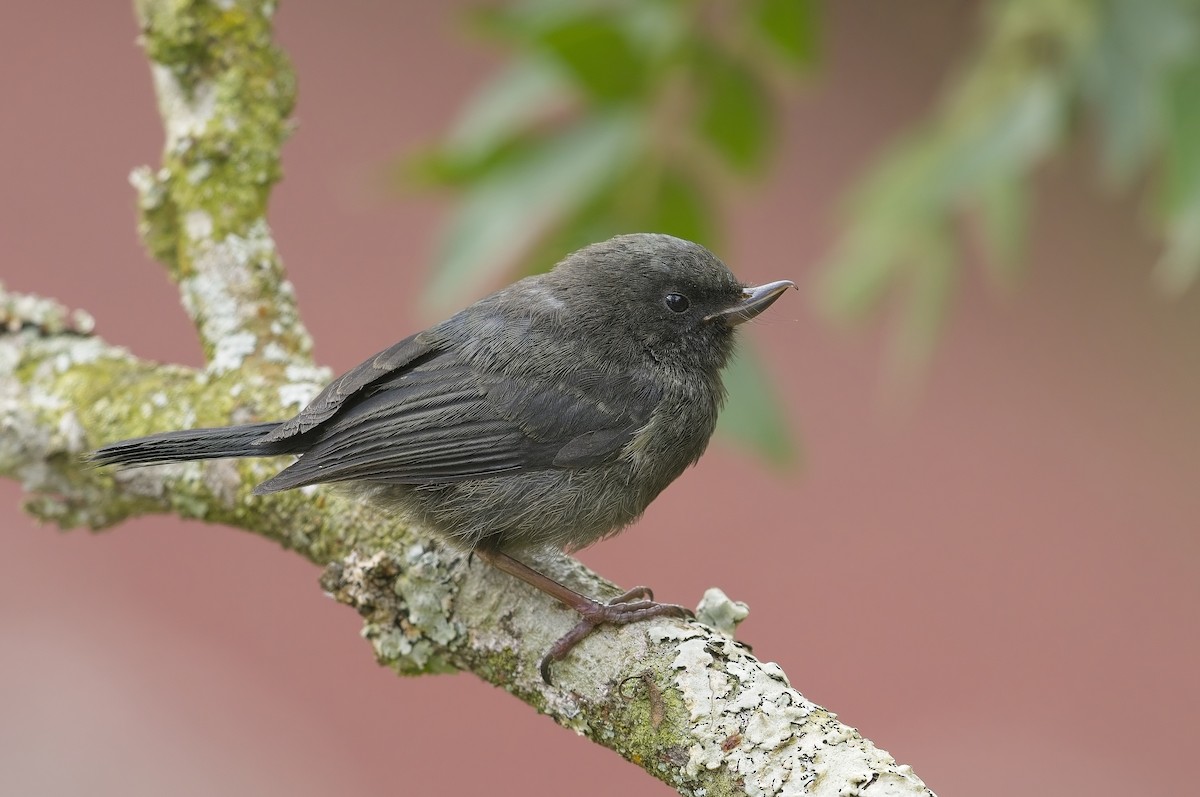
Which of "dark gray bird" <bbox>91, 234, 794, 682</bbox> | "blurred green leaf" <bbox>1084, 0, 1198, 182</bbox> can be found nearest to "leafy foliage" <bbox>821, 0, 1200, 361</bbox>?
"blurred green leaf" <bbox>1084, 0, 1198, 182</bbox>

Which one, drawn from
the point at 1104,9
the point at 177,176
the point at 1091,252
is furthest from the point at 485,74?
the point at 1104,9

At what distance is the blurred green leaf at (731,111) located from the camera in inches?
111

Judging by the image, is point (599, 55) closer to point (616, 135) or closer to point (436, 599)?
point (616, 135)

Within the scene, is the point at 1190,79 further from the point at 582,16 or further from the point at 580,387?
the point at 580,387

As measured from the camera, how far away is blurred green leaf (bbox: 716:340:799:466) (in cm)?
255

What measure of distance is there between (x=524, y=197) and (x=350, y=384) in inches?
23.0

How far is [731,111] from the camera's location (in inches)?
111

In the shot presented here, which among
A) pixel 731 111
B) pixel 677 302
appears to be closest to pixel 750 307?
pixel 677 302

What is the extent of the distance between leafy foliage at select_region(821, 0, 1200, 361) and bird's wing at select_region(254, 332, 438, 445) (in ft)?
3.21

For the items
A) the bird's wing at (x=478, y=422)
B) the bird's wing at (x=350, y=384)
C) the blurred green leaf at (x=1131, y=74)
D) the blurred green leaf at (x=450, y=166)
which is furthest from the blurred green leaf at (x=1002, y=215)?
the bird's wing at (x=350, y=384)

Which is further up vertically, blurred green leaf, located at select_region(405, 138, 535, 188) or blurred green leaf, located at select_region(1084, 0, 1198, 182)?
→ blurred green leaf, located at select_region(1084, 0, 1198, 182)

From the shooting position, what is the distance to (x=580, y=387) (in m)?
2.90

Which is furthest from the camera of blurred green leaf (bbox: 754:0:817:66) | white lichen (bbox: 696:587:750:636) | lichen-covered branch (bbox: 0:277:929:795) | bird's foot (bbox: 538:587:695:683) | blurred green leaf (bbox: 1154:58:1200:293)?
blurred green leaf (bbox: 754:0:817:66)

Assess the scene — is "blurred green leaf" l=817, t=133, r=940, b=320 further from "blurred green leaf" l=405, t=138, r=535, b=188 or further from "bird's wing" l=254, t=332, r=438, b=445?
"bird's wing" l=254, t=332, r=438, b=445
